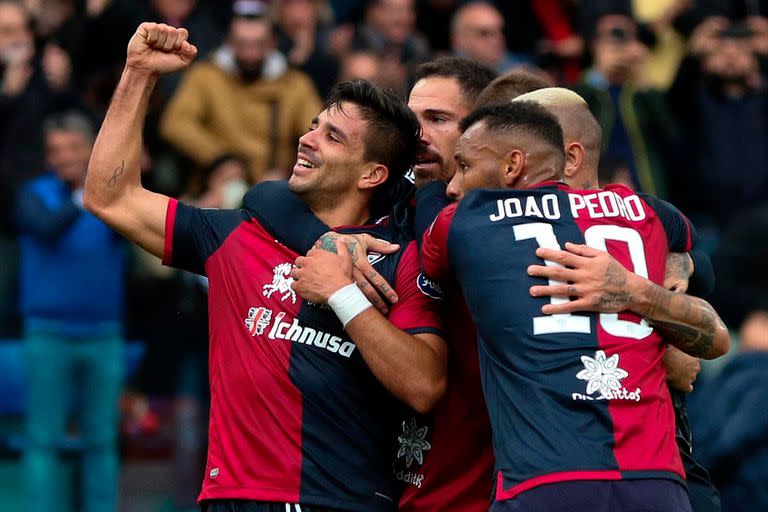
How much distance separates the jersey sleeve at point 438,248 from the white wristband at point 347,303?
27 cm

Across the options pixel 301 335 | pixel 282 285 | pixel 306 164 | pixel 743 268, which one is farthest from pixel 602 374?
pixel 743 268

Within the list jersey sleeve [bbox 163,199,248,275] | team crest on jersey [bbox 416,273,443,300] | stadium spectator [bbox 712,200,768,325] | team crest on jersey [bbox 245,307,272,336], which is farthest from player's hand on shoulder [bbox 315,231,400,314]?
stadium spectator [bbox 712,200,768,325]

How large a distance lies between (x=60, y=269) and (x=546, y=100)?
548 cm

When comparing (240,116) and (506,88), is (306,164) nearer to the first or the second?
(506,88)

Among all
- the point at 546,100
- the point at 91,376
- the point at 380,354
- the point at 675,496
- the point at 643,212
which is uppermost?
the point at 546,100

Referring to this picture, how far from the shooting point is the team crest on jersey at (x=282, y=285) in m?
5.61

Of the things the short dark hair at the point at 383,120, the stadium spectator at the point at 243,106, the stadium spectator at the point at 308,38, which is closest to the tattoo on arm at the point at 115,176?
the short dark hair at the point at 383,120

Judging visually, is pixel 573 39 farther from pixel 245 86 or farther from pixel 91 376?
pixel 91 376

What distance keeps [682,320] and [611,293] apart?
1.26ft

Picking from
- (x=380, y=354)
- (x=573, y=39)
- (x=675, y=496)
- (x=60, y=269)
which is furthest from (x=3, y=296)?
(x=675, y=496)

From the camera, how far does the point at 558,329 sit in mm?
4941

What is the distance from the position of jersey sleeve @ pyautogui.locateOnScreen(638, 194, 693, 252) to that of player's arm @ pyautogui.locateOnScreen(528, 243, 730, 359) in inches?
10.4

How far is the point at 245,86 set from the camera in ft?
37.8

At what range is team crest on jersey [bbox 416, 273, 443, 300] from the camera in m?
5.52
